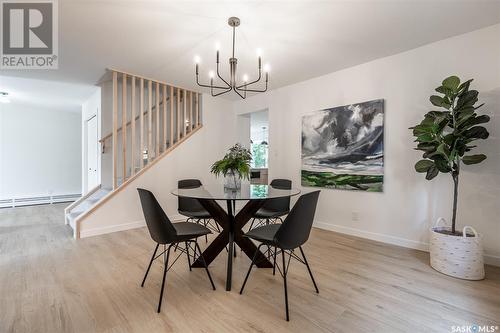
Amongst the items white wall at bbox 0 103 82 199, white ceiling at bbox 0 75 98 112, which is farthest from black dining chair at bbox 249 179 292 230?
white wall at bbox 0 103 82 199

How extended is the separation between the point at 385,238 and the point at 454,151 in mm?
1481

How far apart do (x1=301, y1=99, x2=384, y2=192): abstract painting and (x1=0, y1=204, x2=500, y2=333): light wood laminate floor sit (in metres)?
1.06

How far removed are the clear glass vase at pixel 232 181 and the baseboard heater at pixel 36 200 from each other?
6229 mm

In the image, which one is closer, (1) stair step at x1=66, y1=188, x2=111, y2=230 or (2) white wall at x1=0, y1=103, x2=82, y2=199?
(1) stair step at x1=66, y1=188, x2=111, y2=230

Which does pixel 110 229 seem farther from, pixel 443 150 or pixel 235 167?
pixel 443 150

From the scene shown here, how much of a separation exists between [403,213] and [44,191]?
8.16m

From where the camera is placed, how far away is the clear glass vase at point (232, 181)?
2541mm

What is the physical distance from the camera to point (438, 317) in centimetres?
173

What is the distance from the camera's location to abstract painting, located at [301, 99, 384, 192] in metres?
3.35

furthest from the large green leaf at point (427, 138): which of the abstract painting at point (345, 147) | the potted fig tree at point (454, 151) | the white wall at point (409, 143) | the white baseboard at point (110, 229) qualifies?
the white baseboard at point (110, 229)

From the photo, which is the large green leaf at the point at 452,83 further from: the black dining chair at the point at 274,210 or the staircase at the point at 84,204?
the staircase at the point at 84,204

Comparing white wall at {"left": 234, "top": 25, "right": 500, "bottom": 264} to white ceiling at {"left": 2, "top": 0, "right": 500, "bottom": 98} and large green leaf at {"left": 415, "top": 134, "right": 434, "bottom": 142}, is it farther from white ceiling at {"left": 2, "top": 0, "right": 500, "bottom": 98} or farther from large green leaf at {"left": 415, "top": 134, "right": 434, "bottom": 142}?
large green leaf at {"left": 415, "top": 134, "right": 434, "bottom": 142}

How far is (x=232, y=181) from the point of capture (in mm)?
2600

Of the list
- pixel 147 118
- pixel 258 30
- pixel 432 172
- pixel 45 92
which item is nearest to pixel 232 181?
pixel 258 30
